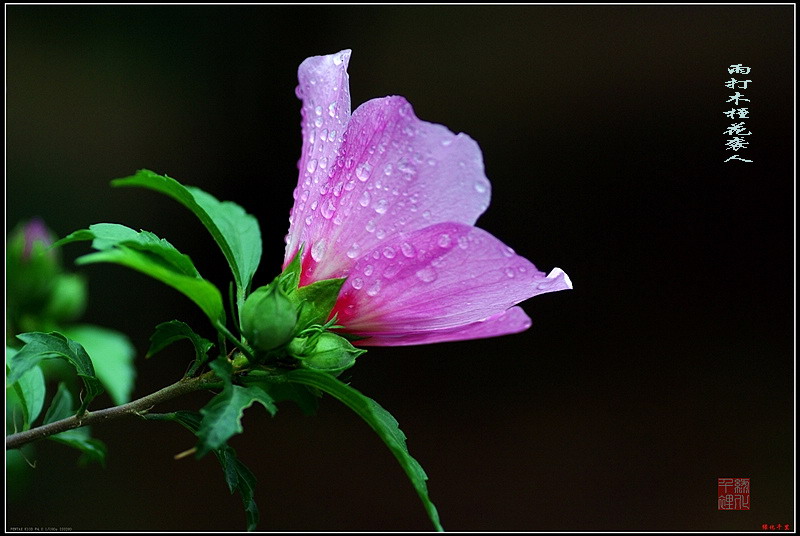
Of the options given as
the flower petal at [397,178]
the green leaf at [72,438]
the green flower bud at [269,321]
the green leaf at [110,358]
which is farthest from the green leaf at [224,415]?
the green leaf at [110,358]

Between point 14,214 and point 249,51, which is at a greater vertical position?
point 249,51

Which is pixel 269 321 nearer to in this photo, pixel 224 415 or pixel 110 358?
pixel 224 415

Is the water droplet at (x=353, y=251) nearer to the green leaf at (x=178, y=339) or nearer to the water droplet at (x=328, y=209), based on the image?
the water droplet at (x=328, y=209)

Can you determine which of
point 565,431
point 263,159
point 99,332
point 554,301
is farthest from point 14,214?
point 565,431

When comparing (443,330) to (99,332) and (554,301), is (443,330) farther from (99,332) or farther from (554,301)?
(554,301)

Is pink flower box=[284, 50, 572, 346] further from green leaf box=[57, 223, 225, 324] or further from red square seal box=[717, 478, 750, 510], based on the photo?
red square seal box=[717, 478, 750, 510]
